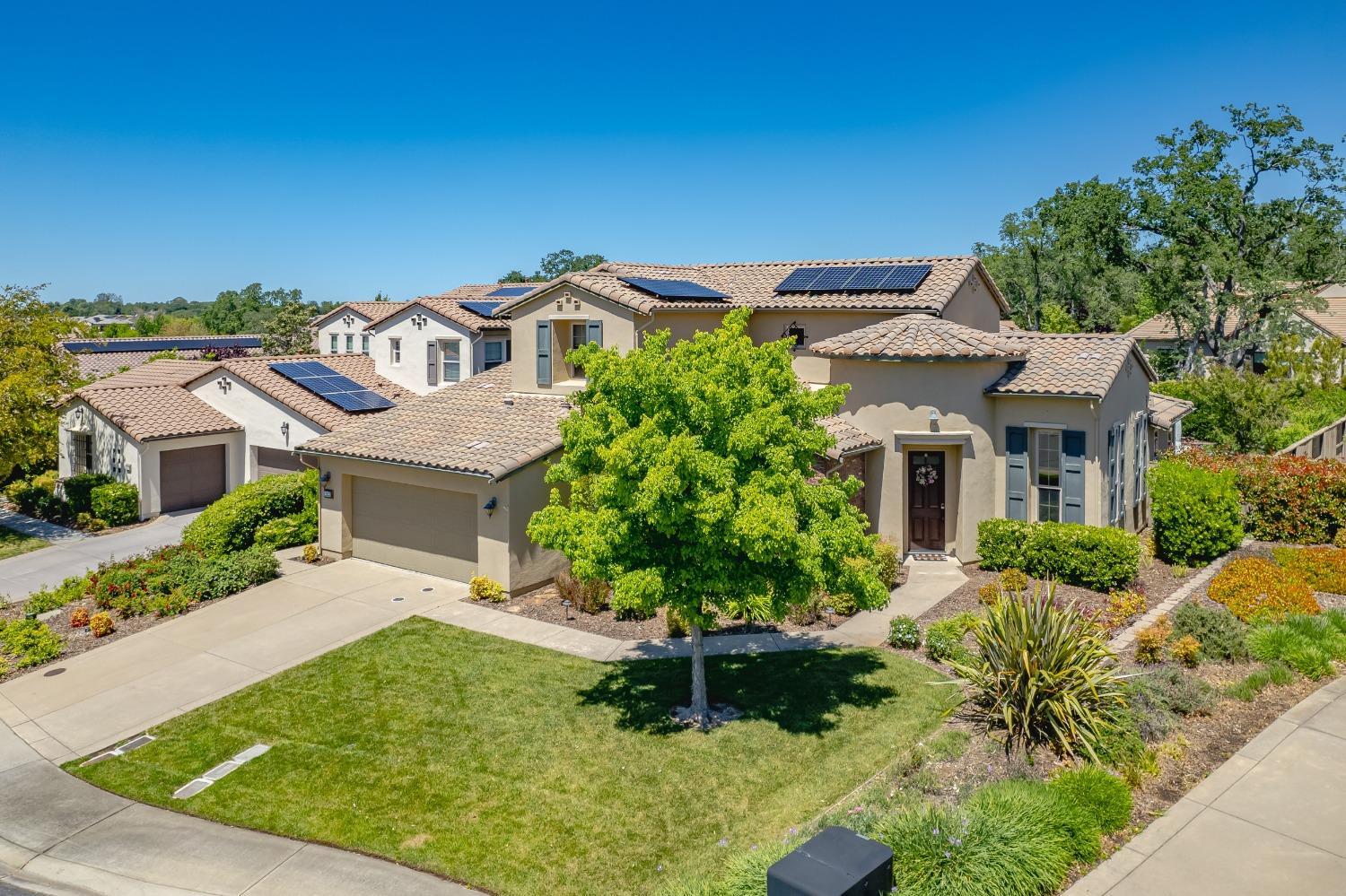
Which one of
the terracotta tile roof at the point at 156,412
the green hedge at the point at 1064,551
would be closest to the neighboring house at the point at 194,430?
the terracotta tile roof at the point at 156,412

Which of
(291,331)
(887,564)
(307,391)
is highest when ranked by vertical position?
(291,331)

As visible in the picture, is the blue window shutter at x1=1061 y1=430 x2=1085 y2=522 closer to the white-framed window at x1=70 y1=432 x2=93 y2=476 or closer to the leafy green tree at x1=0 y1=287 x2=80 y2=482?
the leafy green tree at x1=0 y1=287 x2=80 y2=482

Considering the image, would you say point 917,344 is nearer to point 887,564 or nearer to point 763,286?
point 887,564

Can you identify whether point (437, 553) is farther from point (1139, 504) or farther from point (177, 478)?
point (1139, 504)

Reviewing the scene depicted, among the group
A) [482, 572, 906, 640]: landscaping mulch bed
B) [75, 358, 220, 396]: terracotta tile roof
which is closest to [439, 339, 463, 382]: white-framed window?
[75, 358, 220, 396]: terracotta tile roof

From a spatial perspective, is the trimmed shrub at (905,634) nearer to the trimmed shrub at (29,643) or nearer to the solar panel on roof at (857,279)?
the solar panel on roof at (857,279)

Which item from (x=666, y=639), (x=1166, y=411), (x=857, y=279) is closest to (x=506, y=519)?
(x=666, y=639)
